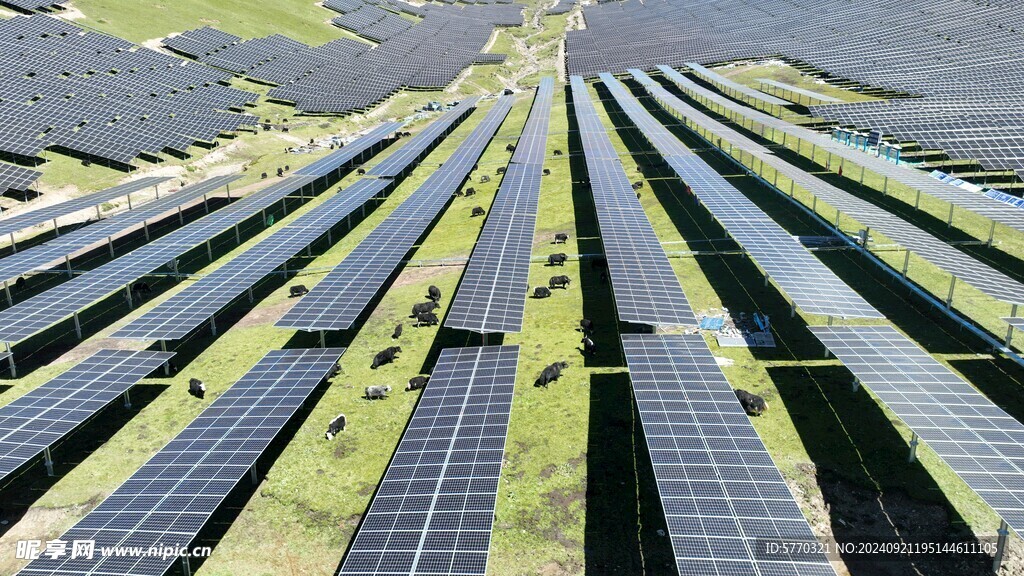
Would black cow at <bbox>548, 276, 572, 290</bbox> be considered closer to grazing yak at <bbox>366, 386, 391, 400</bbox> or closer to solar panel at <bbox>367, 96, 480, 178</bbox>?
grazing yak at <bbox>366, 386, 391, 400</bbox>

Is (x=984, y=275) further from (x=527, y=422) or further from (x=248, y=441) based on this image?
(x=248, y=441)

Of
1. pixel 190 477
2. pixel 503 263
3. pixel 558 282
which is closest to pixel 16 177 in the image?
pixel 503 263

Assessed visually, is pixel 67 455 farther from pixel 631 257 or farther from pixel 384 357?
pixel 631 257

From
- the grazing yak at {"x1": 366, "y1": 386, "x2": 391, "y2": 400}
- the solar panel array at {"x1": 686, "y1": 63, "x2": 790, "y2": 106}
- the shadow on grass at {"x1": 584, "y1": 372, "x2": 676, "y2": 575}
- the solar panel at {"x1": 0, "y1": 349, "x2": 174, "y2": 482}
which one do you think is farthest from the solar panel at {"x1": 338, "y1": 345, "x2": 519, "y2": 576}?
the solar panel array at {"x1": 686, "y1": 63, "x2": 790, "y2": 106}

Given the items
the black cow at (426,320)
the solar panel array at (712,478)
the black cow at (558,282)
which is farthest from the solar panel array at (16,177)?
the solar panel array at (712,478)

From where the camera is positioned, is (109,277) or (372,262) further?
(372,262)

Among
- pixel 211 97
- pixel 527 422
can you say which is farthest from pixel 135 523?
pixel 211 97

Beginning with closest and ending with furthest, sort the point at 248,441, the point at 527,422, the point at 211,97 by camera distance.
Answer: the point at 248,441 → the point at 527,422 → the point at 211,97
